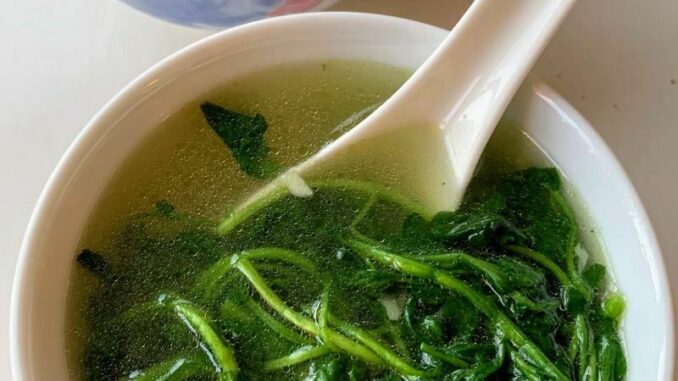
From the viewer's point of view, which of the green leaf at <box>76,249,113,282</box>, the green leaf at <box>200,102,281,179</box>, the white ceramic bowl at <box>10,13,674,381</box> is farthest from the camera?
the green leaf at <box>200,102,281,179</box>

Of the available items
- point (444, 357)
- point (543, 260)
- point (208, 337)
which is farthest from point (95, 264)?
point (543, 260)

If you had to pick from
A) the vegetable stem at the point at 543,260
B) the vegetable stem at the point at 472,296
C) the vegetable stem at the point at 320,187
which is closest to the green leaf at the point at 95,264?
the vegetable stem at the point at 320,187

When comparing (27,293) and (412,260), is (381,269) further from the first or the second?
(27,293)

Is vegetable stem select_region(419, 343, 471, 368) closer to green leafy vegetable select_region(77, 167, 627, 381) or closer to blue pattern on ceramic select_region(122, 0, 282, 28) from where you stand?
green leafy vegetable select_region(77, 167, 627, 381)

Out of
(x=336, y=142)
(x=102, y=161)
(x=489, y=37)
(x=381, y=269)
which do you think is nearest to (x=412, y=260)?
(x=381, y=269)

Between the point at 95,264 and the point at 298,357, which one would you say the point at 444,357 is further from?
the point at 95,264

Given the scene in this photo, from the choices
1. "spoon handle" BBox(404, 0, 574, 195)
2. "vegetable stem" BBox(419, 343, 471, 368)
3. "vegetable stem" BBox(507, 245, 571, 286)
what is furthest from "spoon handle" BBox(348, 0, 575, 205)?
"vegetable stem" BBox(419, 343, 471, 368)
